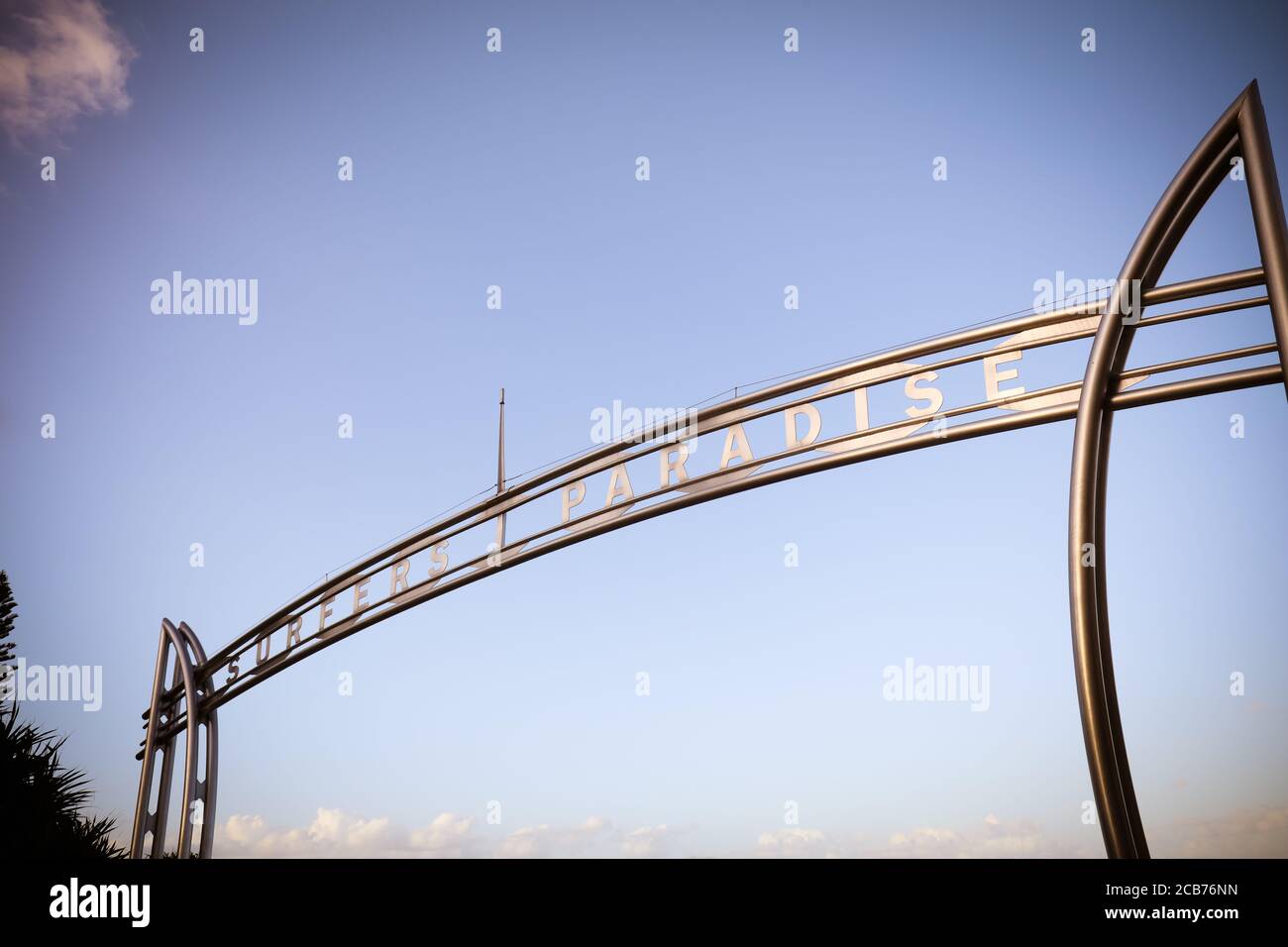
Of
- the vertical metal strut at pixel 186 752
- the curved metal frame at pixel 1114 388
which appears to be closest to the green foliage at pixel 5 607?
the vertical metal strut at pixel 186 752

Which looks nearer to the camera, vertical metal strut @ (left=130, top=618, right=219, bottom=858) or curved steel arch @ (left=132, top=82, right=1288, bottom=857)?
curved steel arch @ (left=132, top=82, right=1288, bottom=857)

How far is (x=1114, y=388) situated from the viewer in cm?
442

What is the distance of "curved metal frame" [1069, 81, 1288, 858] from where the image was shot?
12.6 ft

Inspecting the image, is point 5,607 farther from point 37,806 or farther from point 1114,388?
point 1114,388

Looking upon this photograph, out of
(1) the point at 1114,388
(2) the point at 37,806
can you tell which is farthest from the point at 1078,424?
(2) the point at 37,806

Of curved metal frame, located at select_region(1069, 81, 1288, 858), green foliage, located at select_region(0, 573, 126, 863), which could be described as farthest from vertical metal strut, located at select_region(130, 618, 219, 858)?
curved metal frame, located at select_region(1069, 81, 1288, 858)

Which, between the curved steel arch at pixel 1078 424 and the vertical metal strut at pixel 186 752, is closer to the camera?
the curved steel arch at pixel 1078 424

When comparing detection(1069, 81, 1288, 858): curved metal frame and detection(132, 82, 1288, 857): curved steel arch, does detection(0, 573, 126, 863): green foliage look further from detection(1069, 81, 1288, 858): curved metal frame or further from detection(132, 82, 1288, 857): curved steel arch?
detection(1069, 81, 1288, 858): curved metal frame

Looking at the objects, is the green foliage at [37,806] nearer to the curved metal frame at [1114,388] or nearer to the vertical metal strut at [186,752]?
the vertical metal strut at [186,752]

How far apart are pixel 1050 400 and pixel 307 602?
25.1ft

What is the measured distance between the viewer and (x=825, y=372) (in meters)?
5.60

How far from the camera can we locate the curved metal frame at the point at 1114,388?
12.6 ft
